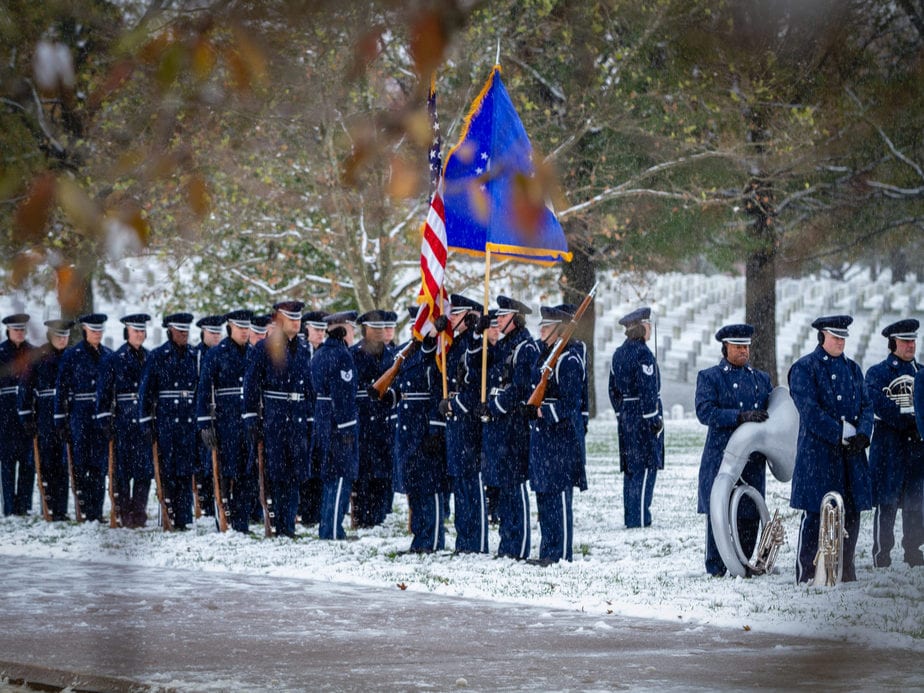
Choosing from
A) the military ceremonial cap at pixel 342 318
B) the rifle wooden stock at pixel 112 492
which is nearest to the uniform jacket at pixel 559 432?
the military ceremonial cap at pixel 342 318

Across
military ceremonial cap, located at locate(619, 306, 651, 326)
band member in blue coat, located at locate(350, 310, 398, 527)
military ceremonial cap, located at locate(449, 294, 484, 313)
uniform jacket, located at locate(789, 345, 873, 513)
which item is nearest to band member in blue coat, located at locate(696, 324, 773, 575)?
uniform jacket, located at locate(789, 345, 873, 513)

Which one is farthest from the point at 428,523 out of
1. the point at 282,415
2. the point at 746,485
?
the point at 746,485

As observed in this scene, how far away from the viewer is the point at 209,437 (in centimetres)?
1377

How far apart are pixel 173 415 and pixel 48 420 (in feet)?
6.54

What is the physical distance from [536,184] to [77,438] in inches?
413

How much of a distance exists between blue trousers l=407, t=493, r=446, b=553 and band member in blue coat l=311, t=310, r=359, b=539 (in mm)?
923

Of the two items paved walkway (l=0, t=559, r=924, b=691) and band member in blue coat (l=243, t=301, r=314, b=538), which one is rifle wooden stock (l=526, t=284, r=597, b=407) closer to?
paved walkway (l=0, t=559, r=924, b=691)

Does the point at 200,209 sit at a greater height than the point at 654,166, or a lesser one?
lesser

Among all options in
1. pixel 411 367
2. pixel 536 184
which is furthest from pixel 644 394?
pixel 536 184

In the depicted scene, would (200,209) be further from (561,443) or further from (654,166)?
(654,166)

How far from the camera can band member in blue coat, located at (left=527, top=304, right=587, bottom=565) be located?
11398 mm

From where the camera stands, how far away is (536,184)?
5.16 meters

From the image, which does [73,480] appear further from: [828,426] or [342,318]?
[828,426]

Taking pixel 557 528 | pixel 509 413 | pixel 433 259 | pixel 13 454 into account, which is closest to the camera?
pixel 557 528
